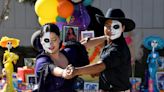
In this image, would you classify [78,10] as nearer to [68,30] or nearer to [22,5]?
[68,30]

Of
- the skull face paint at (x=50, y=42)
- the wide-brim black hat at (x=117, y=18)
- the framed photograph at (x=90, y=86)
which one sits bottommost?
the framed photograph at (x=90, y=86)

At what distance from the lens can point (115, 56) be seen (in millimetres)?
3555

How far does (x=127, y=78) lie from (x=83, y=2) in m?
2.01

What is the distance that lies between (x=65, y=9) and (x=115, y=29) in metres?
1.63

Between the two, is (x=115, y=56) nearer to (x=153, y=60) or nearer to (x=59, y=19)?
(x=59, y=19)

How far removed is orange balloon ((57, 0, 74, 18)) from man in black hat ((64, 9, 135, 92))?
1.47 meters

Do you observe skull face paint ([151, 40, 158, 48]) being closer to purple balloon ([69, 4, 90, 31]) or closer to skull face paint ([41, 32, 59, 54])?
purple balloon ([69, 4, 90, 31])

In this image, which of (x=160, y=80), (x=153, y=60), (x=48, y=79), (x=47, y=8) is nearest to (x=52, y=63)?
(x=48, y=79)

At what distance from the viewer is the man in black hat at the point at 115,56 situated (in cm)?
355

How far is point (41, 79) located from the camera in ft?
11.0

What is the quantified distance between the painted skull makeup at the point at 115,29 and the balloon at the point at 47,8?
1.50 metres

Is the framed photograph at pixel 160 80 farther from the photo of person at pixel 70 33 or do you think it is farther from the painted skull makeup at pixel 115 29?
the painted skull makeup at pixel 115 29

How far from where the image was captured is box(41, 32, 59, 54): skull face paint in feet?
11.3

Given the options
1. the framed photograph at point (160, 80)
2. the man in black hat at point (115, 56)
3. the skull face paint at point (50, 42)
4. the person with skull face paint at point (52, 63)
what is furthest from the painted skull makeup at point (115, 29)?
the framed photograph at point (160, 80)
